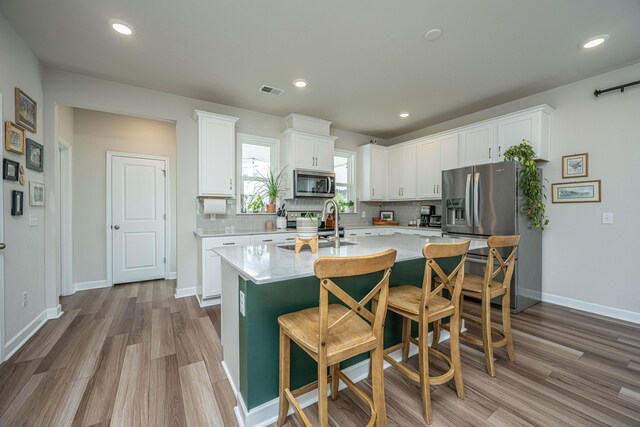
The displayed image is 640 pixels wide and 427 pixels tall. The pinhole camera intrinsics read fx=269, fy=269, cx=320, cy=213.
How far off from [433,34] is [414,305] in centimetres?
232

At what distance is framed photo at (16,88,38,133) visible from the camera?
7.88 ft

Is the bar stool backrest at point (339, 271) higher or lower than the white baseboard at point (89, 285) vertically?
higher

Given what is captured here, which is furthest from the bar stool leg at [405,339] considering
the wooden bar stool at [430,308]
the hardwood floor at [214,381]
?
the wooden bar stool at [430,308]

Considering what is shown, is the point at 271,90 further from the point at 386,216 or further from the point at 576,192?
the point at 576,192

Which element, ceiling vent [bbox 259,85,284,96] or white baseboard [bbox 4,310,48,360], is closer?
white baseboard [bbox 4,310,48,360]

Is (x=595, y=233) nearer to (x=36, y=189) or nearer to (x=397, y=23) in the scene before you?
(x=397, y=23)

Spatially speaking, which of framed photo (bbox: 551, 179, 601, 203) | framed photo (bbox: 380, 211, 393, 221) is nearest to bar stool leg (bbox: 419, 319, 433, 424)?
framed photo (bbox: 551, 179, 601, 203)

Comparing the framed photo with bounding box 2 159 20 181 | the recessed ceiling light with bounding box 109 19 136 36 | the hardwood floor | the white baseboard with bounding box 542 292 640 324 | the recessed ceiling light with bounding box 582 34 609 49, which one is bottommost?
the hardwood floor

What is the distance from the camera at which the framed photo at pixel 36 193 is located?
8.54ft

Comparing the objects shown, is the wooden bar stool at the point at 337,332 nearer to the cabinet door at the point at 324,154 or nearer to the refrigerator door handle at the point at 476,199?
the refrigerator door handle at the point at 476,199

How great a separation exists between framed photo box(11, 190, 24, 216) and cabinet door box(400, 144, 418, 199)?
16.8 ft

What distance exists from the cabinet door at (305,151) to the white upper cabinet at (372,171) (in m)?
1.32

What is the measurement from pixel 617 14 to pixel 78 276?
6.81 metres

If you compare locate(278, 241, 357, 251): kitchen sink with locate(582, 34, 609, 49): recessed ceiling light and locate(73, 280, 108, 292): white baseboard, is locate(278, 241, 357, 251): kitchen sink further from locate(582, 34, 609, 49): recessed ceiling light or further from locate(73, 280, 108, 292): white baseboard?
locate(73, 280, 108, 292): white baseboard
